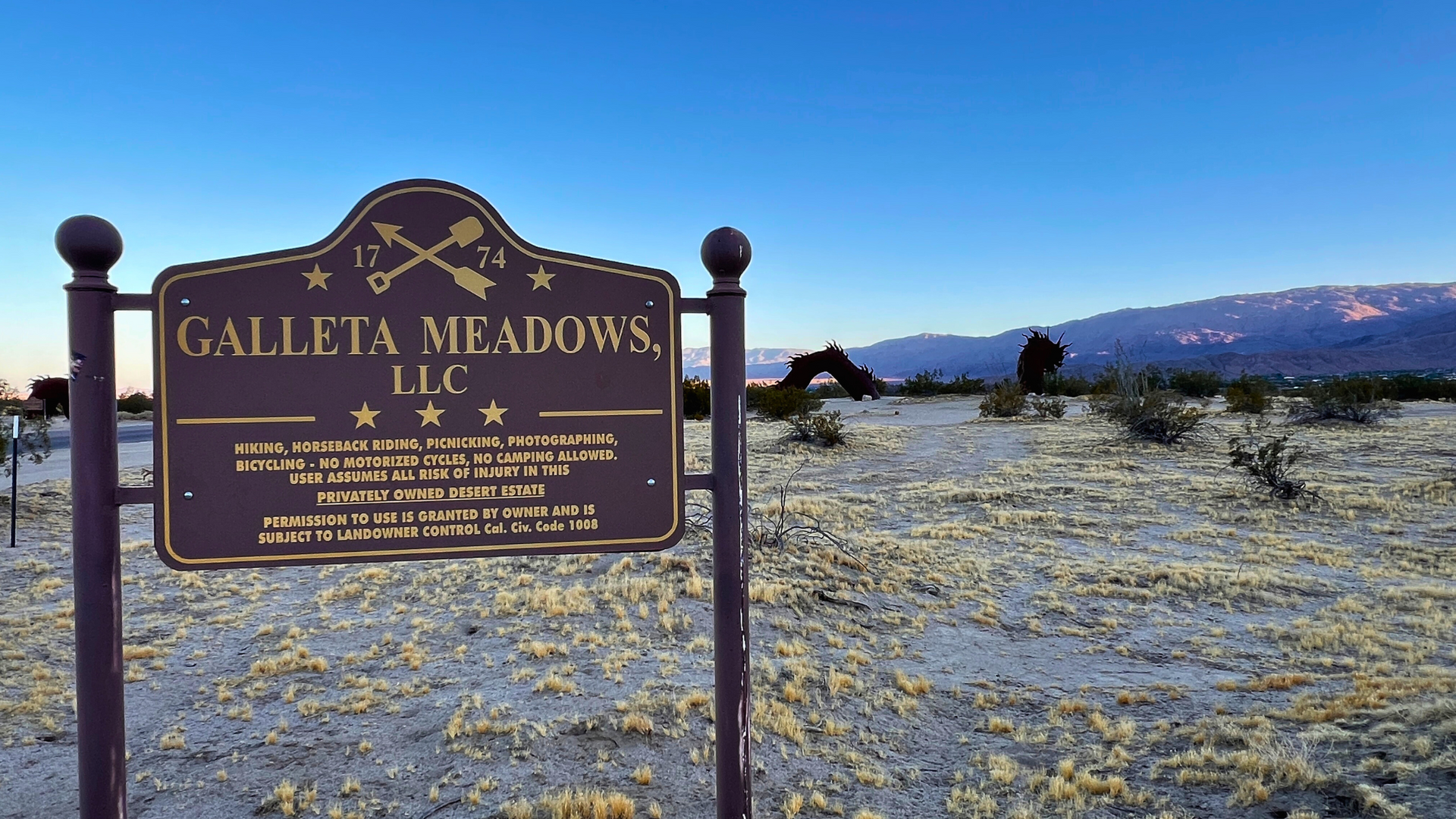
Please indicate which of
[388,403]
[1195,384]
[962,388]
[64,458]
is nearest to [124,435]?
[64,458]

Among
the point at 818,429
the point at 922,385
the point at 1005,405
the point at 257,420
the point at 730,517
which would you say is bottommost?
the point at 818,429

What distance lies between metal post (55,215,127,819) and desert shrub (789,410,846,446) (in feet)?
47.6

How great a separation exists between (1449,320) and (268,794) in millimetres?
226507

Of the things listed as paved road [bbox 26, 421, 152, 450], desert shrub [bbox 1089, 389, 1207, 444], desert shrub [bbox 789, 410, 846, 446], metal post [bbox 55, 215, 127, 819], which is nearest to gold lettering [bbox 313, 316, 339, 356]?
metal post [bbox 55, 215, 127, 819]

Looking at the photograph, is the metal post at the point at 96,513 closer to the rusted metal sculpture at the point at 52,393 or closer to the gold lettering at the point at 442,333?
the gold lettering at the point at 442,333

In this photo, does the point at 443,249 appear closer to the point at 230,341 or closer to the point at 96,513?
the point at 230,341

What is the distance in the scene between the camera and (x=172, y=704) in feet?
14.8

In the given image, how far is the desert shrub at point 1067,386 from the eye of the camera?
3475 cm

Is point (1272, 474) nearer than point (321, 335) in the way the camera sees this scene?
No

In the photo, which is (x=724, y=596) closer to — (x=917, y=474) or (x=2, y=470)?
(x=917, y=474)

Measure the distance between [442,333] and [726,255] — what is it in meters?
1.02

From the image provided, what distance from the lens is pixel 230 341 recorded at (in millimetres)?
2580

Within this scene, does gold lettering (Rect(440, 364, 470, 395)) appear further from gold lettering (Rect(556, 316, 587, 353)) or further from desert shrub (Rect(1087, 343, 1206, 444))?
desert shrub (Rect(1087, 343, 1206, 444))

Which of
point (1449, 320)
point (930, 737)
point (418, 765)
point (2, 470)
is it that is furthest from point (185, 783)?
point (1449, 320)
